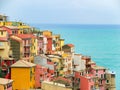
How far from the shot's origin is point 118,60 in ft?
115

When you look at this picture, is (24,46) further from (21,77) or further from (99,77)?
(99,77)

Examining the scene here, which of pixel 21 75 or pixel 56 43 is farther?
pixel 56 43

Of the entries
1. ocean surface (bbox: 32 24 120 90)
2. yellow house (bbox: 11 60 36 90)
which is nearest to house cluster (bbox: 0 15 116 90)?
yellow house (bbox: 11 60 36 90)

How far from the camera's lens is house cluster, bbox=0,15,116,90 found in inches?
563

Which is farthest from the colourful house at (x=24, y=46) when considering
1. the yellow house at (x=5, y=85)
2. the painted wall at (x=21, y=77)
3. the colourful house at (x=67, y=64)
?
the yellow house at (x=5, y=85)

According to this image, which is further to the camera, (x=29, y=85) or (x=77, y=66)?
(x=77, y=66)

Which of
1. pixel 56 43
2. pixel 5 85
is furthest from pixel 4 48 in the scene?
pixel 56 43

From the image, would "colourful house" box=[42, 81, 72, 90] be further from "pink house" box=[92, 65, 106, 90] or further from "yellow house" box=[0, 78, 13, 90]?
"pink house" box=[92, 65, 106, 90]

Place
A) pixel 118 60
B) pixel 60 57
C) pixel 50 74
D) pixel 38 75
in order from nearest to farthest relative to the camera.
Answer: pixel 38 75, pixel 50 74, pixel 60 57, pixel 118 60

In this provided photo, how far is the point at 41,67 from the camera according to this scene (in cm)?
1544

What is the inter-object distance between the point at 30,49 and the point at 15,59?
4.16 feet

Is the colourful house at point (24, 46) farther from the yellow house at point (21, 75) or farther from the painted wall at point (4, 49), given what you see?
the yellow house at point (21, 75)

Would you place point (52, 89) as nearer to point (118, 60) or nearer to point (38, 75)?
point (38, 75)

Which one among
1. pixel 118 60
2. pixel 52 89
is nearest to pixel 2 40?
pixel 52 89
